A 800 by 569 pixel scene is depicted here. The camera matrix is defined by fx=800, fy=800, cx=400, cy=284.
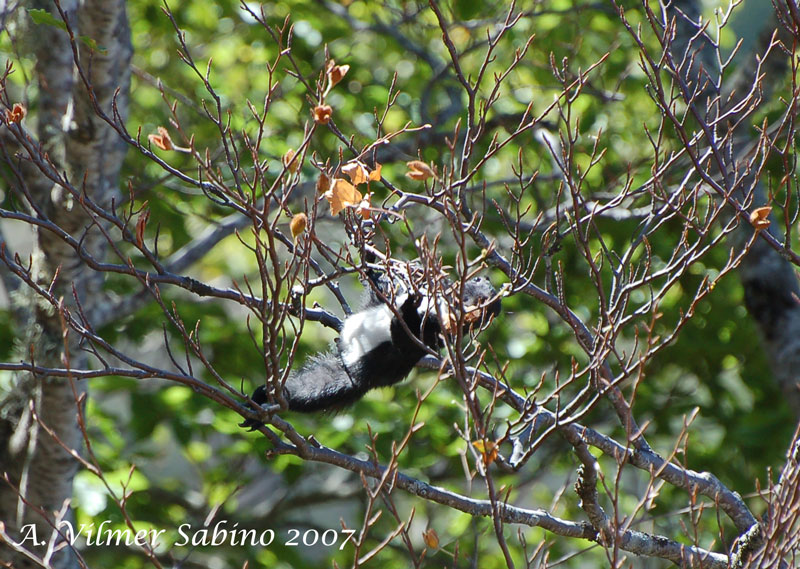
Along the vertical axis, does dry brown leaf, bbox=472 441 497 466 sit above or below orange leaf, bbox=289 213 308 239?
below

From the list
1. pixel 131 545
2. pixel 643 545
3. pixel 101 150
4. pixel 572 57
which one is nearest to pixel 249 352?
pixel 131 545

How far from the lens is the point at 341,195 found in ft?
5.06

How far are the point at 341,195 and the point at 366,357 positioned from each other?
2.90 feet

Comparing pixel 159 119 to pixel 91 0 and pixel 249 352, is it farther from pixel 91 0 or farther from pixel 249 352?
pixel 91 0

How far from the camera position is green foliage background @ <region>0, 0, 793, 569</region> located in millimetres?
3439

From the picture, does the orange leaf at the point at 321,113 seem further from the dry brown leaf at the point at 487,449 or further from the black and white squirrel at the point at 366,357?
the black and white squirrel at the point at 366,357

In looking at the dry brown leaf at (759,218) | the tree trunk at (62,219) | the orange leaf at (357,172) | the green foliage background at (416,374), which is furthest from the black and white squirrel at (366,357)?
the tree trunk at (62,219)

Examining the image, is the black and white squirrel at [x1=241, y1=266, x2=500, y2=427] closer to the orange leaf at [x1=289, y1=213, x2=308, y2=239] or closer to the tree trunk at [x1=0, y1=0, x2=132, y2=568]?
the orange leaf at [x1=289, y1=213, x2=308, y2=239]

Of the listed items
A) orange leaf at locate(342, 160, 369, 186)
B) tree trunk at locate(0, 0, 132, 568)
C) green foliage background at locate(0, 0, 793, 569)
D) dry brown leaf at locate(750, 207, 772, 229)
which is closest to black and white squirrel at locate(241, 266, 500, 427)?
orange leaf at locate(342, 160, 369, 186)

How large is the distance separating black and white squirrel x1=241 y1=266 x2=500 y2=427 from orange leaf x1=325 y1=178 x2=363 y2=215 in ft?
2.13

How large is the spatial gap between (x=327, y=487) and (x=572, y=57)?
2831mm

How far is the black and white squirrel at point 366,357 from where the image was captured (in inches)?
87.0

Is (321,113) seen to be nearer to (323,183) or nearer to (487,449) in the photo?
(323,183)

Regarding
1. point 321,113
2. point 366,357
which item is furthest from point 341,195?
point 366,357
